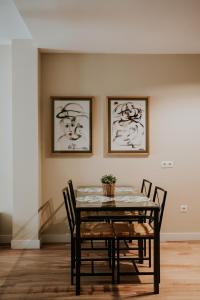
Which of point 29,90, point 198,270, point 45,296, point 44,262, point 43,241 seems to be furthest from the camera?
point 43,241

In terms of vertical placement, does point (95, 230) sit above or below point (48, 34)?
below

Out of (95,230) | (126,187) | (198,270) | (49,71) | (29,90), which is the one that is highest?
(49,71)

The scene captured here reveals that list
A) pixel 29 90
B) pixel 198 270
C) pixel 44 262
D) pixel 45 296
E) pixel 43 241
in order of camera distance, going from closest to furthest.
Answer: pixel 45 296 < pixel 198 270 < pixel 44 262 < pixel 29 90 < pixel 43 241

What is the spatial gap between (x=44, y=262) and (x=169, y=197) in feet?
6.32

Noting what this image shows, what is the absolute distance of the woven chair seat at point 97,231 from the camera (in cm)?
308

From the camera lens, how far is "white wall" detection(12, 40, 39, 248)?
13.9 feet

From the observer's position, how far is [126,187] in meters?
4.40

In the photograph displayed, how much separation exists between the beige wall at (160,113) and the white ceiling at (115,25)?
0.67 feet

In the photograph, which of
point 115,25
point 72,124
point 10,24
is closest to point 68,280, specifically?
point 72,124

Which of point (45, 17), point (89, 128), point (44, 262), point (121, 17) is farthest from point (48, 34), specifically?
point (44, 262)

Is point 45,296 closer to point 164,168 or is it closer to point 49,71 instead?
point 164,168

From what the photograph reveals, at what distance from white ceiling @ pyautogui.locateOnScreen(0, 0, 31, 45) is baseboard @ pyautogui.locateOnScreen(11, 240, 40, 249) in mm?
2601

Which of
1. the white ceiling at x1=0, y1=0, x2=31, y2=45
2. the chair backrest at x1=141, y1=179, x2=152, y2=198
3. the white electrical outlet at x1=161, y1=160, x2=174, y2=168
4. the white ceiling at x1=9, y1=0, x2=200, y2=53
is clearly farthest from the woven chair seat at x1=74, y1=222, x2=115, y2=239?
the white ceiling at x1=0, y1=0, x2=31, y2=45

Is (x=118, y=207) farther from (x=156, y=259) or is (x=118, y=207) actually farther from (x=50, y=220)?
(x=50, y=220)
